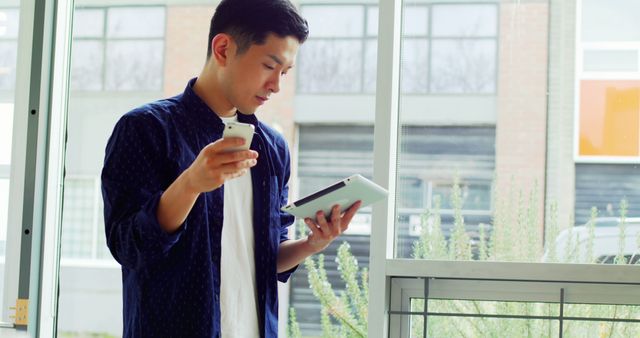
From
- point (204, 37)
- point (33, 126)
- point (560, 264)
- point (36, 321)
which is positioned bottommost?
point (36, 321)

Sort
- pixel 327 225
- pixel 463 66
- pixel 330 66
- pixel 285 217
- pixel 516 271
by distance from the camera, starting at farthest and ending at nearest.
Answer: pixel 330 66 → pixel 463 66 → pixel 516 271 → pixel 285 217 → pixel 327 225

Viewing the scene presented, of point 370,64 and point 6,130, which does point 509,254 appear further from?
point 6,130

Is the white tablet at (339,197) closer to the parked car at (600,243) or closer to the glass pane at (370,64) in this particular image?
the parked car at (600,243)

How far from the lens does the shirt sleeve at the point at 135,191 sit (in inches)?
55.1

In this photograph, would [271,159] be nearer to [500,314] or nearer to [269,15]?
[269,15]

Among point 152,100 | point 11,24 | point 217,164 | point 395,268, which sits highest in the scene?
point 11,24

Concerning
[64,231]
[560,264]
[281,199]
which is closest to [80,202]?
[64,231]

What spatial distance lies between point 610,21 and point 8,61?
6.23ft

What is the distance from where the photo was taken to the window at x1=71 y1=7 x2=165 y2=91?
9.79ft

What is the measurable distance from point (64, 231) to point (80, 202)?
114 millimetres

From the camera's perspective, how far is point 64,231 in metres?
2.90

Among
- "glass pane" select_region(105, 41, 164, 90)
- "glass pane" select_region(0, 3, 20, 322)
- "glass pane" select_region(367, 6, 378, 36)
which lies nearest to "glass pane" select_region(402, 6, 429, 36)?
"glass pane" select_region(367, 6, 378, 36)

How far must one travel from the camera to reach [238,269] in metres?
1.56

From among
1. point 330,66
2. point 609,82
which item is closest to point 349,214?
point 609,82
